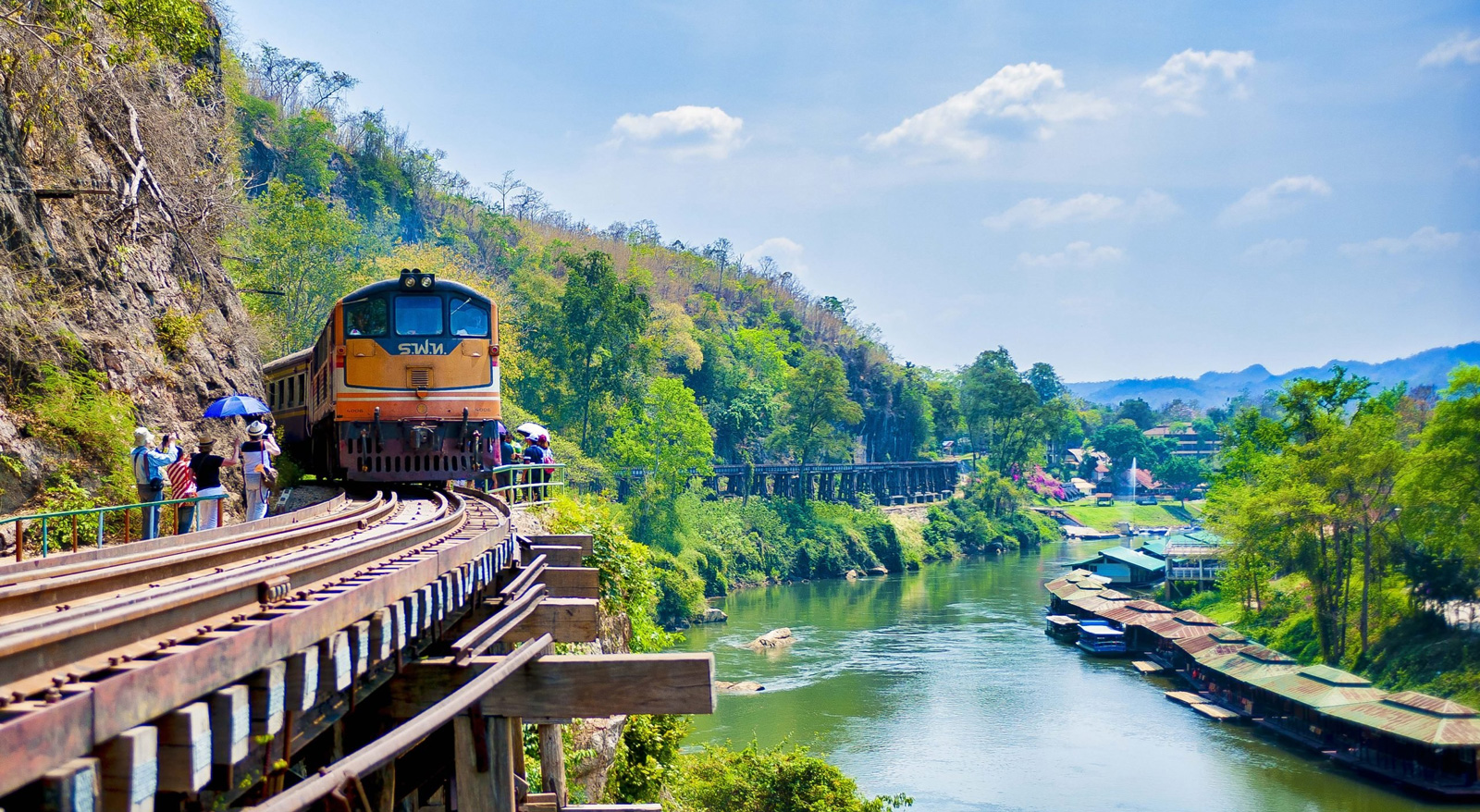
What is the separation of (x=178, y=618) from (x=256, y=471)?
8.39 metres

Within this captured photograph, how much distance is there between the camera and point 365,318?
15375mm

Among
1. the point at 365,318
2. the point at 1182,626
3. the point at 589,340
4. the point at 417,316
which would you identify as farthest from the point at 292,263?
the point at 1182,626

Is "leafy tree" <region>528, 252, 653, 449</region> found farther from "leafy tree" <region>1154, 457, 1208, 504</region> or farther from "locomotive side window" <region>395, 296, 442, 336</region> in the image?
"leafy tree" <region>1154, 457, 1208, 504</region>

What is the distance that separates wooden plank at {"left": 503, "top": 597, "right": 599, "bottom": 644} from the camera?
7801mm

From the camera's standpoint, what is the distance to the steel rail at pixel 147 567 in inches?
155

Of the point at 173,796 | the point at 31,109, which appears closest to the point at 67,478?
the point at 31,109

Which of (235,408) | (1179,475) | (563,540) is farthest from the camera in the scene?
(1179,475)

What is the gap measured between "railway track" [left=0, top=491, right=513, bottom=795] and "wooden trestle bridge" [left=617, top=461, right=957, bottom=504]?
44.0 meters

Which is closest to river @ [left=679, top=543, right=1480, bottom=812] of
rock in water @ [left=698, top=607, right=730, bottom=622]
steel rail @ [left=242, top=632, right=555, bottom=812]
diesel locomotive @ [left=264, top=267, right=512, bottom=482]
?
rock in water @ [left=698, top=607, right=730, bottom=622]

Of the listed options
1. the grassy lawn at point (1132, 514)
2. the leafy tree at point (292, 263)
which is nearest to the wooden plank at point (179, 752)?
the leafy tree at point (292, 263)

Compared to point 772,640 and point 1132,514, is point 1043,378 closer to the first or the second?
point 1132,514

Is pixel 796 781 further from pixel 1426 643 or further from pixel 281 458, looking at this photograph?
pixel 1426 643

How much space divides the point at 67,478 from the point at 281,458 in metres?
7.60

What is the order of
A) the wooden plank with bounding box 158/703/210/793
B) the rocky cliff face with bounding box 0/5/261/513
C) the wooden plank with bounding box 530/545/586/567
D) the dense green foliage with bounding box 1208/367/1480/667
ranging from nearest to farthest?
1. the wooden plank with bounding box 158/703/210/793
2. the wooden plank with bounding box 530/545/586/567
3. the rocky cliff face with bounding box 0/5/261/513
4. the dense green foliage with bounding box 1208/367/1480/667
